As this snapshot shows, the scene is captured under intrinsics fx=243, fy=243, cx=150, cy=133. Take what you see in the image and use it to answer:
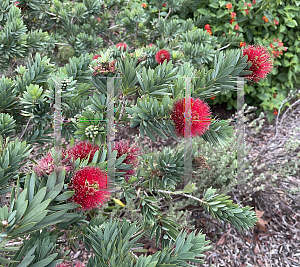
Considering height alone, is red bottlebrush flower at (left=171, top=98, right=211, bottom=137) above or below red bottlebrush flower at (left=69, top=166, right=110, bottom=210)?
above

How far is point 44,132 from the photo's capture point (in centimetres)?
92

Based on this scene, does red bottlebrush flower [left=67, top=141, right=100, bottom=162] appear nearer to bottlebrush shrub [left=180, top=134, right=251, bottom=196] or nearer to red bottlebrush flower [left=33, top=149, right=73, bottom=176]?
red bottlebrush flower [left=33, top=149, right=73, bottom=176]

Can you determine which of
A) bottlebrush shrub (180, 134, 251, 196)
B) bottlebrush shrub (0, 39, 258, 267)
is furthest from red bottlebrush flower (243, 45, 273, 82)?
bottlebrush shrub (180, 134, 251, 196)

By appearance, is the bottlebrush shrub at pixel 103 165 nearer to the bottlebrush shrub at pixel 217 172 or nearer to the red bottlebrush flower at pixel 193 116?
the red bottlebrush flower at pixel 193 116

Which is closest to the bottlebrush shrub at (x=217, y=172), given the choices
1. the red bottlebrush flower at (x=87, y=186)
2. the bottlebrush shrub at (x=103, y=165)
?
the bottlebrush shrub at (x=103, y=165)

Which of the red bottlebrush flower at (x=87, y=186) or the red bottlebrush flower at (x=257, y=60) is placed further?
the red bottlebrush flower at (x=257, y=60)

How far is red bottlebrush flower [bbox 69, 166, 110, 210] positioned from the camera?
1.72 ft

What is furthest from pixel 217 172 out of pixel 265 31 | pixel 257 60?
pixel 265 31

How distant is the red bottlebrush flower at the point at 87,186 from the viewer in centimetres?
53

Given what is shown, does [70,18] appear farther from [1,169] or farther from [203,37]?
[1,169]

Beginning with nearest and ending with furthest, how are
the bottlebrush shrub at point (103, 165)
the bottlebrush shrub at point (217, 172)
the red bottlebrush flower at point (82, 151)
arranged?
the bottlebrush shrub at point (103, 165) → the red bottlebrush flower at point (82, 151) → the bottlebrush shrub at point (217, 172)

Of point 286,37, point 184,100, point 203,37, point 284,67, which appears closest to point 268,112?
point 284,67

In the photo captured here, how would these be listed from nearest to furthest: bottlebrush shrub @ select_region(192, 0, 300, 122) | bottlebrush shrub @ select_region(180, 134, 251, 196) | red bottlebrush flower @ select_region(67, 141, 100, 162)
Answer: red bottlebrush flower @ select_region(67, 141, 100, 162), bottlebrush shrub @ select_region(180, 134, 251, 196), bottlebrush shrub @ select_region(192, 0, 300, 122)

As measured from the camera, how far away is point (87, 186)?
20.6 inches
